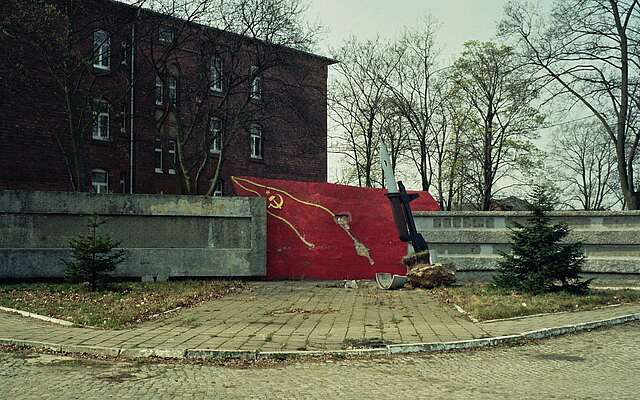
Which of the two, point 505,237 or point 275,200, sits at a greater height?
point 275,200

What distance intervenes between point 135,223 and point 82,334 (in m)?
8.64

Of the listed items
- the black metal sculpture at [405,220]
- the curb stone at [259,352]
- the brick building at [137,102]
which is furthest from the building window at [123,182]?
the curb stone at [259,352]

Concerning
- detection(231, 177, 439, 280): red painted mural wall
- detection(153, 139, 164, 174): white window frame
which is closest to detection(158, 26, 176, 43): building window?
detection(153, 139, 164, 174): white window frame

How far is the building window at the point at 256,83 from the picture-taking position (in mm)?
28152

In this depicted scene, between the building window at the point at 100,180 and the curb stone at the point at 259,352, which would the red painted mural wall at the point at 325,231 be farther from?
the building window at the point at 100,180

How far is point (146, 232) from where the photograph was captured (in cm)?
1811

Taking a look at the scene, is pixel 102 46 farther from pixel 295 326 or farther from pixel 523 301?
pixel 523 301

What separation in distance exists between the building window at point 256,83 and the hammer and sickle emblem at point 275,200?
9750 mm

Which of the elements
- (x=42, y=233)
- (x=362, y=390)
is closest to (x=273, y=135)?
(x=42, y=233)

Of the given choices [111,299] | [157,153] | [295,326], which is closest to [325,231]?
[111,299]

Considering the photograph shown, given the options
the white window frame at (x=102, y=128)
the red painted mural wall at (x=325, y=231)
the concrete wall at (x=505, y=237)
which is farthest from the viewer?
the white window frame at (x=102, y=128)

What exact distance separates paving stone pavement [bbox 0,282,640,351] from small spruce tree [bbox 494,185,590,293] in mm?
1366

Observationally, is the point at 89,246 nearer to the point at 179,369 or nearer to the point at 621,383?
the point at 179,369

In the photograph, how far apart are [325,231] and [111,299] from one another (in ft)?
26.1
